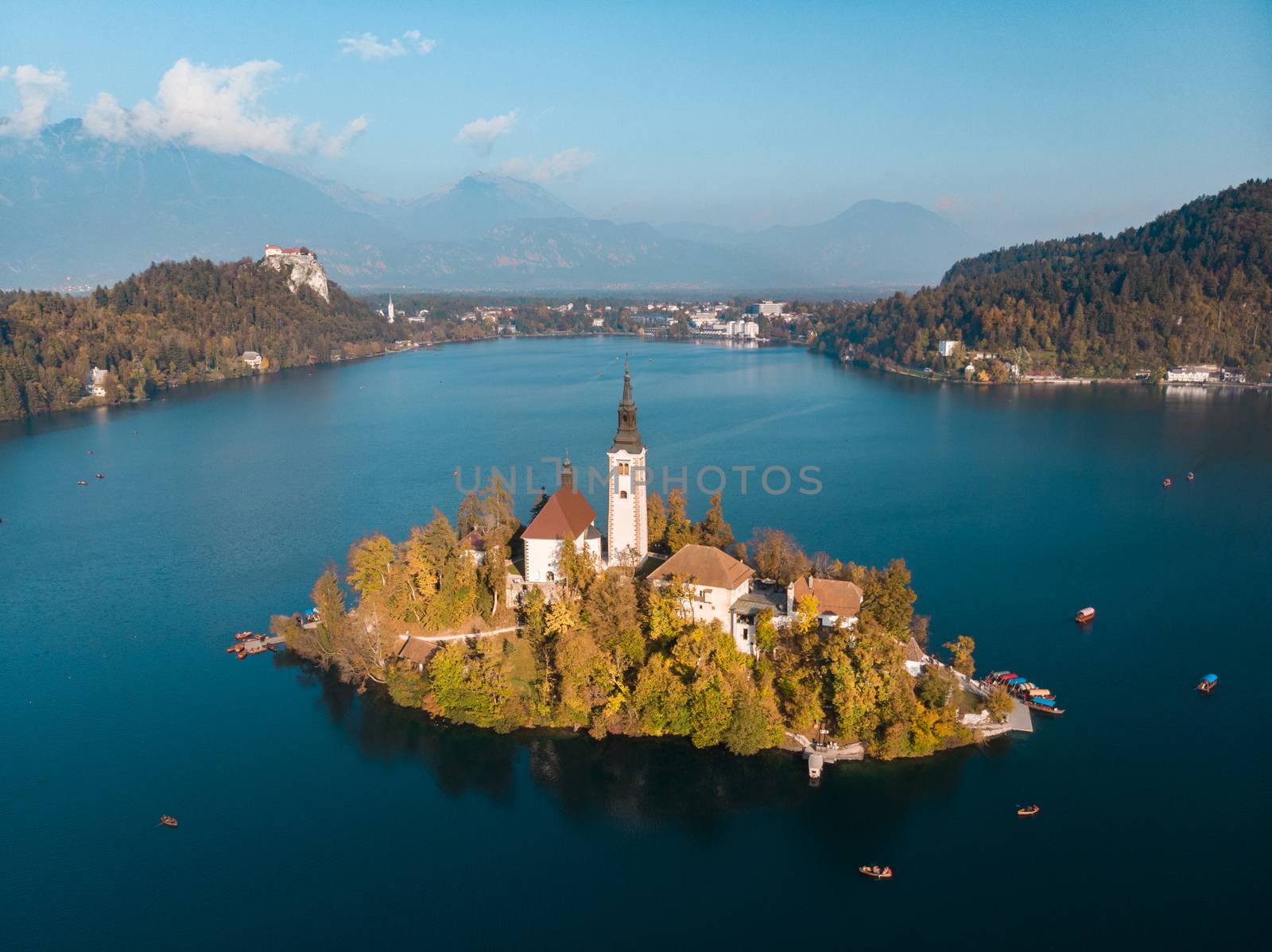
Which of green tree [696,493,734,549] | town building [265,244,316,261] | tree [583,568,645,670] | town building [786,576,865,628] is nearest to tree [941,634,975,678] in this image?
town building [786,576,865,628]

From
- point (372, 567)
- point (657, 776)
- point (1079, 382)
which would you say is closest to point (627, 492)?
point (657, 776)

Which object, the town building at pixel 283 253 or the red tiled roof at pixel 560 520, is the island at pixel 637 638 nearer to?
the red tiled roof at pixel 560 520

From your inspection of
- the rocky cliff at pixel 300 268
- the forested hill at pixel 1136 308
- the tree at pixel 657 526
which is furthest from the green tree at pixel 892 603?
the rocky cliff at pixel 300 268

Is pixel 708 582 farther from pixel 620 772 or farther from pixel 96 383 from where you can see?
pixel 96 383

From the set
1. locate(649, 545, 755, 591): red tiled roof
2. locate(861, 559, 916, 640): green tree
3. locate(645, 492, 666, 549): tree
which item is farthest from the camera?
locate(645, 492, 666, 549): tree

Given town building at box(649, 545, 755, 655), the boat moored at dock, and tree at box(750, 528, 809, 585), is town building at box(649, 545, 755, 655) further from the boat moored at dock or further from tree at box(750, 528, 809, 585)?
the boat moored at dock

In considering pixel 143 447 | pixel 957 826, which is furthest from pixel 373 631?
pixel 143 447

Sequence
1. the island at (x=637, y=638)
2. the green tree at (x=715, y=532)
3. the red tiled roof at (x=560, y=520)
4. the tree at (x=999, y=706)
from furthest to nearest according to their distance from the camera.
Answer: the green tree at (x=715, y=532), the red tiled roof at (x=560, y=520), the tree at (x=999, y=706), the island at (x=637, y=638)
